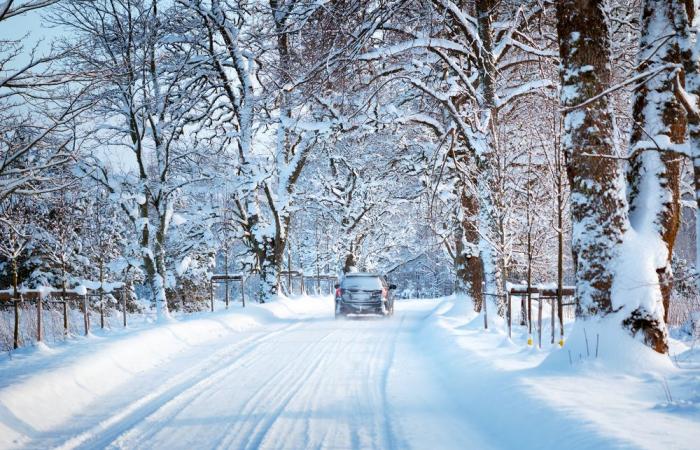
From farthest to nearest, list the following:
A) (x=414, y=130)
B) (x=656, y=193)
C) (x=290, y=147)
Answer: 1. (x=290, y=147)
2. (x=414, y=130)
3. (x=656, y=193)

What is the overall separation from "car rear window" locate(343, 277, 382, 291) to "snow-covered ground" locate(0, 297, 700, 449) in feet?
26.9

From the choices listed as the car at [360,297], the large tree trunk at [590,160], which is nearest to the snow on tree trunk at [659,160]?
the large tree trunk at [590,160]

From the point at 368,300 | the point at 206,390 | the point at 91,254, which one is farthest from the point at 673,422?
the point at 91,254

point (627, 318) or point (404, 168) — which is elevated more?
point (404, 168)

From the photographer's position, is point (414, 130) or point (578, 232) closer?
point (578, 232)

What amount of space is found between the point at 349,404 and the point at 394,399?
0.64 m

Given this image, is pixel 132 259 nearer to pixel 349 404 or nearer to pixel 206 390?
pixel 206 390

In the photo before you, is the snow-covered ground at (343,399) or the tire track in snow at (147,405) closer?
the snow-covered ground at (343,399)

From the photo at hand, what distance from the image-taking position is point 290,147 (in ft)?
71.9

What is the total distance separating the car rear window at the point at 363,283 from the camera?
18234mm

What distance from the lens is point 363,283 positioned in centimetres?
1833

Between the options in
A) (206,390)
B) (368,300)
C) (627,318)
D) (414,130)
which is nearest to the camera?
(627,318)

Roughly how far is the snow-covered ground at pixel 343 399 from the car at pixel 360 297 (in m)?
7.94

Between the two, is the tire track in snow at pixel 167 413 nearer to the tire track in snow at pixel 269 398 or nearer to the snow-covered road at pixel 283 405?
the snow-covered road at pixel 283 405
